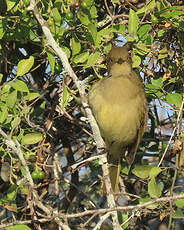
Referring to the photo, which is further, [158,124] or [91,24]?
[158,124]

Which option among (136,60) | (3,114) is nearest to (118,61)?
(136,60)

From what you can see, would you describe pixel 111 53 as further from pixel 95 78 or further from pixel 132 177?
pixel 132 177

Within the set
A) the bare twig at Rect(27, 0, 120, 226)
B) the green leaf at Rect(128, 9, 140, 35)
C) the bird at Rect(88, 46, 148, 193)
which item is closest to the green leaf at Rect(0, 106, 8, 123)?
the bare twig at Rect(27, 0, 120, 226)

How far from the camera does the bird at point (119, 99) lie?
3.07m

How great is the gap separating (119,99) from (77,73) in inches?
13.6

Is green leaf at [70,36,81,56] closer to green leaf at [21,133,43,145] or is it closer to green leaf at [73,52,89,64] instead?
green leaf at [73,52,89,64]

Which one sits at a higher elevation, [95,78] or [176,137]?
[95,78]

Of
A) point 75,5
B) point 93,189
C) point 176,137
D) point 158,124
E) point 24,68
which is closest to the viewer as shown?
point 75,5

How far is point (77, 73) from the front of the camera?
3131 millimetres

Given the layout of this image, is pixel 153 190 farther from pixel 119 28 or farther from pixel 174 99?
pixel 119 28

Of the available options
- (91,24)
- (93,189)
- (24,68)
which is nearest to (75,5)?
(91,24)

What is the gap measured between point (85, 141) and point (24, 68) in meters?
1.07

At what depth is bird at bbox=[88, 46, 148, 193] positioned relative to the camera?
3.07 meters

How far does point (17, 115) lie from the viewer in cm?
267
